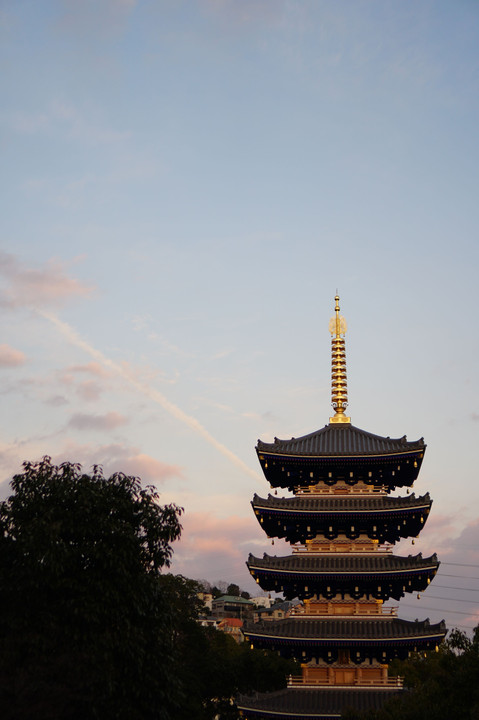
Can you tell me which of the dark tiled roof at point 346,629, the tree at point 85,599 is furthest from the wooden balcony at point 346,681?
the tree at point 85,599

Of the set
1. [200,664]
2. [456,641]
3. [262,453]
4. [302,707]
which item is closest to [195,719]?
[200,664]

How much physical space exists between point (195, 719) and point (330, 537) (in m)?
23.3

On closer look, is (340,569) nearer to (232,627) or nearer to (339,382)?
(339,382)

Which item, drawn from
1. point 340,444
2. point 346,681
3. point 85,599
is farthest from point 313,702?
point 85,599

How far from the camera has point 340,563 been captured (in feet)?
133

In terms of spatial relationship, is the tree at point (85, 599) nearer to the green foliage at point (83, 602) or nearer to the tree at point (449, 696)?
the green foliage at point (83, 602)

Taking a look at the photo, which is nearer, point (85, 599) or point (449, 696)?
point (85, 599)

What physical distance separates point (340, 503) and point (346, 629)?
6.34 meters

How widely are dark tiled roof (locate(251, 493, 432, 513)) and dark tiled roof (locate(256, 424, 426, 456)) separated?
2494 mm

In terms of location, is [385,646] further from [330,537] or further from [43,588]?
[43,588]

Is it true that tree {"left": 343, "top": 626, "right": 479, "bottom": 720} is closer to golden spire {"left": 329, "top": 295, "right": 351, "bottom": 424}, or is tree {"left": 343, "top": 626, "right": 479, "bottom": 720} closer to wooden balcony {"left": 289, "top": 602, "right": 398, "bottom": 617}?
wooden balcony {"left": 289, "top": 602, "right": 398, "bottom": 617}

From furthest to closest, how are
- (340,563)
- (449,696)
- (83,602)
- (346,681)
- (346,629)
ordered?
(340,563) → (346,629) → (346,681) → (449,696) → (83,602)

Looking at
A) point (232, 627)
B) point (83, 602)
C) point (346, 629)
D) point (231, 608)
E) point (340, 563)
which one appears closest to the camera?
point (83, 602)

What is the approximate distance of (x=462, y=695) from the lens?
2866 centimetres
